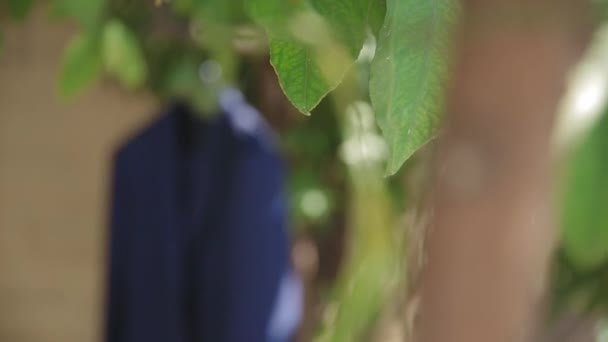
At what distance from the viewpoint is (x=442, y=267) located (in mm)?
305

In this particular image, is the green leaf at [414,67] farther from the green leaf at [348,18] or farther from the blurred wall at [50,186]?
the blurred wall at [50,186]

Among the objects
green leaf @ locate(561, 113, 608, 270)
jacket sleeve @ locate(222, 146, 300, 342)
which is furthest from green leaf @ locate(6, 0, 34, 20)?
green leaf @ locate(561, 113, 608, 270)

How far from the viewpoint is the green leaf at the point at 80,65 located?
0.67m

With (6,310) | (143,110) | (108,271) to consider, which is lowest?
(6,310)

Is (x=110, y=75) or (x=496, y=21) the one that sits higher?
(x=496, y=21)

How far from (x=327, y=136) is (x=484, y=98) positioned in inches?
37.4

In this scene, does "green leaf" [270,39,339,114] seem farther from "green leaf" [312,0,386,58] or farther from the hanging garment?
the hanging garment

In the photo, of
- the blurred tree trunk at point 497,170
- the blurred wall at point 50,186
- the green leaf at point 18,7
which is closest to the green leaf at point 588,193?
the blurred tree trunk at point 497,170

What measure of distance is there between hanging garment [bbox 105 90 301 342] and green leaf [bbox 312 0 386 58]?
2.23ft

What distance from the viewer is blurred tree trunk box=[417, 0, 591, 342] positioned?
0.29 m

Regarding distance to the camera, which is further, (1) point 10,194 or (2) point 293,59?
(1) point 10,194

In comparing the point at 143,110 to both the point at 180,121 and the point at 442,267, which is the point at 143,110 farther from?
the point at 442,267

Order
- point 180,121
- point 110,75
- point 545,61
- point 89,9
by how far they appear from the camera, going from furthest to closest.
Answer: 1. point 110,75
2. point 180,121
3. point 89,9
4. point 545,61

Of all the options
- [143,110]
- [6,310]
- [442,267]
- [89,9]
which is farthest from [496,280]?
[6,310]
